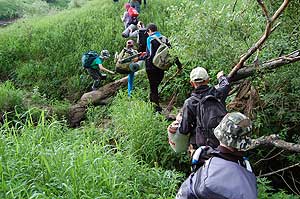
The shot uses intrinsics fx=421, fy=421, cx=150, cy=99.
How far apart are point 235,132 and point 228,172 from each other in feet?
1.13

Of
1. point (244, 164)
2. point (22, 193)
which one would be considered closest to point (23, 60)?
point (22, 193)

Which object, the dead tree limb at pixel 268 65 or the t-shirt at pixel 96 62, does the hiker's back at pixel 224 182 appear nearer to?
the dead tree limb at pixel 268 65

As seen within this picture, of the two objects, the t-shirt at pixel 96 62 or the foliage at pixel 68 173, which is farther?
the t-shirt at pixel 96 62

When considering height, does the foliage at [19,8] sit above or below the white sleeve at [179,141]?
below

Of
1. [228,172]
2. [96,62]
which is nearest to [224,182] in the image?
[228,172]

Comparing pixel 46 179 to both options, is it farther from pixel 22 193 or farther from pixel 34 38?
pixel 34 38

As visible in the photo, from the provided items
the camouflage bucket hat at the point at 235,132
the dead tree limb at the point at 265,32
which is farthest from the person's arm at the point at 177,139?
the camouflage bucket hat at the point at 235,132

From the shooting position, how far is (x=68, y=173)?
4.67 m

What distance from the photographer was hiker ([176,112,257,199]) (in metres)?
3.02

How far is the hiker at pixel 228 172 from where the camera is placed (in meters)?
3.02

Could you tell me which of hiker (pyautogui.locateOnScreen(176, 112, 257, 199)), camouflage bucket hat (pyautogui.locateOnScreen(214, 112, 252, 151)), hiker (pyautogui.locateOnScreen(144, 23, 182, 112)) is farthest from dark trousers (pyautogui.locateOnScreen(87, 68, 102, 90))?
camouflage bucket hat (pyautogui.locateOnScreen(214, 112, 252, 151))

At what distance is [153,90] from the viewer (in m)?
8.41

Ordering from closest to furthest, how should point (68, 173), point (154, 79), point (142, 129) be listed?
point (68, 173)
point (142, 129)
point (154, 79)

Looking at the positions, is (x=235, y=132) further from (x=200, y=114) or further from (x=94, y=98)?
(x=94, y=98)
